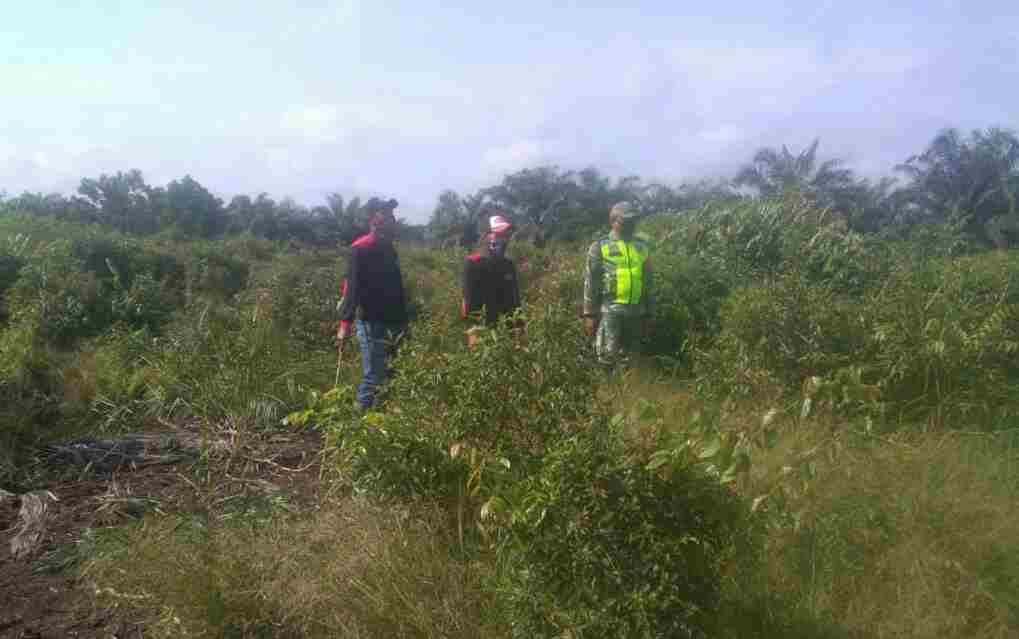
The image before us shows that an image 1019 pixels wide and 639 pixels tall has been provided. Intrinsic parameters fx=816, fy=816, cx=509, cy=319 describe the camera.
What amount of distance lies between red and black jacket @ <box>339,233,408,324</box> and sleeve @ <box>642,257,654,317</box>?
170 cm

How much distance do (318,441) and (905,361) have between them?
370 cm

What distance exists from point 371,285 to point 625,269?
1.72 m

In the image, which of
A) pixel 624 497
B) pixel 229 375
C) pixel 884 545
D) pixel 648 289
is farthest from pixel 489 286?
pixel 624 497

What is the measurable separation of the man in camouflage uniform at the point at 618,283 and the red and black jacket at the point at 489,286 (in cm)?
56

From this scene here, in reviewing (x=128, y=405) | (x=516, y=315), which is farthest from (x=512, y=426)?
(x=128, y=405)

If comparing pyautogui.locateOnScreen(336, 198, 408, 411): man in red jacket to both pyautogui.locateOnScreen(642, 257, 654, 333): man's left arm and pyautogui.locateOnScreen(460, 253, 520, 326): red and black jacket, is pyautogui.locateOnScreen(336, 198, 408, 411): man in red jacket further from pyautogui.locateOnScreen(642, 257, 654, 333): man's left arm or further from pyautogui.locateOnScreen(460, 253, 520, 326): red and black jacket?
pyautogui.locateOnScreen(642, 257, 654, 333): man's left arm

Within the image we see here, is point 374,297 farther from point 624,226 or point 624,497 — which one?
point 624,497

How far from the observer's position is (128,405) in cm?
618

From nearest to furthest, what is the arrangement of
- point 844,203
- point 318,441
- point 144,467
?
point 144,467 → point 318,441 → point 844,203

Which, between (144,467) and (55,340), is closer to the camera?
(144,467)

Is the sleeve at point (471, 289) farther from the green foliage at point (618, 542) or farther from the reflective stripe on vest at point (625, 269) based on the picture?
the green foliage at point (618, 542)

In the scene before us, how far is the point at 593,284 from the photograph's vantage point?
5684 mm

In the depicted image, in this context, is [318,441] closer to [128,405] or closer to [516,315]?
[128,405]

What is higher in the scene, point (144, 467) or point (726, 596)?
point (726, 596)
